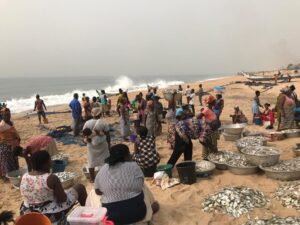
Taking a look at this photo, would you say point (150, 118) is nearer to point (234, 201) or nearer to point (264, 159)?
point (264, 159)

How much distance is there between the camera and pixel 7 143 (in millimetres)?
9406

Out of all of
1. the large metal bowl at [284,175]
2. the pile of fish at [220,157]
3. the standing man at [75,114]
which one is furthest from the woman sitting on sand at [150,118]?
the large metal bowl at [284,175]

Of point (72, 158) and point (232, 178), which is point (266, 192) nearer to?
point (232, 178)

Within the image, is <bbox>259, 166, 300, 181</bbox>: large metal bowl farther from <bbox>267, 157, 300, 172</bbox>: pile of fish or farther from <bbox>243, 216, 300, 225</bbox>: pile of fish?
<bbox>243, 216, 300, 225</bbox>: pile of fish

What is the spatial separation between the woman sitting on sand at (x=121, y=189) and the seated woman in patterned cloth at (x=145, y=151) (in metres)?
2.59

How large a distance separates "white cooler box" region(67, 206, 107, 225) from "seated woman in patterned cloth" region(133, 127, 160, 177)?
3695mm

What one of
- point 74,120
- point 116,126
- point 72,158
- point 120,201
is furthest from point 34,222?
point 116,126

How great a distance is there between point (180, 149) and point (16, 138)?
4452mm

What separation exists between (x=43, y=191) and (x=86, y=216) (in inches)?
31.6

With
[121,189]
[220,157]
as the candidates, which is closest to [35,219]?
[121,189]

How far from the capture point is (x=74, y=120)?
14.7 meters

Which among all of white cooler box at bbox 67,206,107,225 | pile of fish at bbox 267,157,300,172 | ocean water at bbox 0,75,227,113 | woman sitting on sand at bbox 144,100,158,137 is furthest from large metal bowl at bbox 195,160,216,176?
ocean water at bbox 0,75,227,113

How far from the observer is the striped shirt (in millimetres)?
5449

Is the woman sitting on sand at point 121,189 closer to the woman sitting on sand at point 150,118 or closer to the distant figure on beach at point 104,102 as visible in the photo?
the woman sitting on sand at point 150,118
